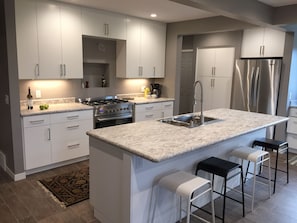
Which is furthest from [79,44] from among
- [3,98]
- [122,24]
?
[3,98]

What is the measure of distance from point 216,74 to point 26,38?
407cm

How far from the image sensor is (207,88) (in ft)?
19.7

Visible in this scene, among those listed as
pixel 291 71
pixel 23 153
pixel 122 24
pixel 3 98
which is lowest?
pixel 23 153

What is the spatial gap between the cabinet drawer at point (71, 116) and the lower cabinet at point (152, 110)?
3.28 ft

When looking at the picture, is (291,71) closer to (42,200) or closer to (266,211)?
(266,211)

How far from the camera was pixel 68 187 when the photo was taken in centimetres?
316

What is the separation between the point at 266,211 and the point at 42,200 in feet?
8.34

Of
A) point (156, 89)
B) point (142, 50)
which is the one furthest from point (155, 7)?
point (156, 89)

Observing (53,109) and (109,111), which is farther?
(109,111)

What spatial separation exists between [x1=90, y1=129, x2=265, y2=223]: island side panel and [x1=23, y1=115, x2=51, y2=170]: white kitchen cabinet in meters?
1.38

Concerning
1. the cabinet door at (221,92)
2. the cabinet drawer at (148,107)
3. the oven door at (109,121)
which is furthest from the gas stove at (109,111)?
the cabinet door at (221,92)

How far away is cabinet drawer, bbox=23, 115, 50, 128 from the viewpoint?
3318mm

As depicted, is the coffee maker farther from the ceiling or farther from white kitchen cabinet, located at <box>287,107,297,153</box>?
white kitchen cabinet, located at <box>287,107,297,153</box>

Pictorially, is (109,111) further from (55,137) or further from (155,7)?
(155,7)
